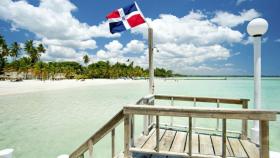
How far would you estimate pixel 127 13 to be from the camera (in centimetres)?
470

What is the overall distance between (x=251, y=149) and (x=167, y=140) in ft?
5.34

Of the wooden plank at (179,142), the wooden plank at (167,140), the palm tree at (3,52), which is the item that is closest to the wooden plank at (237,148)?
the wooden plank at (179,142)

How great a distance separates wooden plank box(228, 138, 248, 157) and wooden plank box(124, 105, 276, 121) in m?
1.35

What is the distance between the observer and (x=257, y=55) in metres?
4.22

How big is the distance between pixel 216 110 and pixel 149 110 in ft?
3.12

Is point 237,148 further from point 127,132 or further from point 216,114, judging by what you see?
point 127,132

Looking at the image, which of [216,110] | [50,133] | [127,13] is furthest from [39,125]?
[216,110]

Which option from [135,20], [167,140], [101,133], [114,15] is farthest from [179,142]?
[114,15]

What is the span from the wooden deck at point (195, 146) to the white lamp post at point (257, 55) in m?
0.34

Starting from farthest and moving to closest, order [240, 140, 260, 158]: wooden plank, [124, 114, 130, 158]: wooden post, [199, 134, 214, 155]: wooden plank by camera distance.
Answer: [199, 134, 214, 155]: wooden plank, [240, 140, 260, 158]: wooden plank, [124, 114, 130, 158]: wooden post

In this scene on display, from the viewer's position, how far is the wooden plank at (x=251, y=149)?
3.39 metres

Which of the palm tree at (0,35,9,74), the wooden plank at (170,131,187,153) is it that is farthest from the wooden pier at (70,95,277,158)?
the palm tree at (0,35,9,74)

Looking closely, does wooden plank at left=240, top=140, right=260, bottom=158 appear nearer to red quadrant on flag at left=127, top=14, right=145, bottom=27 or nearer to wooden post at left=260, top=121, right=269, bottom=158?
wooden post at left=260, top=121, right=269, bottom=158

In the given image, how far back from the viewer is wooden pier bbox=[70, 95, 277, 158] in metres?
2.51
